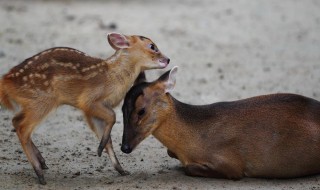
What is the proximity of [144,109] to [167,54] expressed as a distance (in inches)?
192

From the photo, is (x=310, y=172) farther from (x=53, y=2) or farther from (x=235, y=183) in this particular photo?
(x=53, y=2)

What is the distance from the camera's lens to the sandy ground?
24.8 ft

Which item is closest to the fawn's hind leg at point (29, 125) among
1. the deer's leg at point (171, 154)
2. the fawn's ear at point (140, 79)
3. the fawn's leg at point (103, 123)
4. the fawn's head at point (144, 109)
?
the fawn's leg at point (103, 123)

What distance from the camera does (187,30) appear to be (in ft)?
44.6

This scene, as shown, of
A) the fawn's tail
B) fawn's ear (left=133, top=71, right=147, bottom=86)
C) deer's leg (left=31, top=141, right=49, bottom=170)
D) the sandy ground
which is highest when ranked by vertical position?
fawn's ear (left=133, top=71, right=147, bottom=86)

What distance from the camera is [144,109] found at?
7.48m

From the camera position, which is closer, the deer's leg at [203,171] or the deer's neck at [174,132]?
the deer's leg at [203,171]

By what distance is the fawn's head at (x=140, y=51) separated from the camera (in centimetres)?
784

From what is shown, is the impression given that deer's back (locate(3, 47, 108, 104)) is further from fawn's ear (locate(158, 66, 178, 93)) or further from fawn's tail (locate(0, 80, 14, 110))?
fawn's ear (locate(158, 66, 178, 93))

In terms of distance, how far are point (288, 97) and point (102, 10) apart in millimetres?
7561

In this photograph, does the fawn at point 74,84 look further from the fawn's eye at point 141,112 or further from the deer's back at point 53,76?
the fawn's eye at point 141,112

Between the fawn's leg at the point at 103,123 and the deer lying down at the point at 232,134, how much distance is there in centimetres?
16

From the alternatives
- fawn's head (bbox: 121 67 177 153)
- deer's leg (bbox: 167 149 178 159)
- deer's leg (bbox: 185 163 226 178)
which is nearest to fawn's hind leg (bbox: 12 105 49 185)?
fawn's head (bbox: 121 67 177 153)

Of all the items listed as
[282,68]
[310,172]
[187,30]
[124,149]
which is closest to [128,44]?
[124,149]
